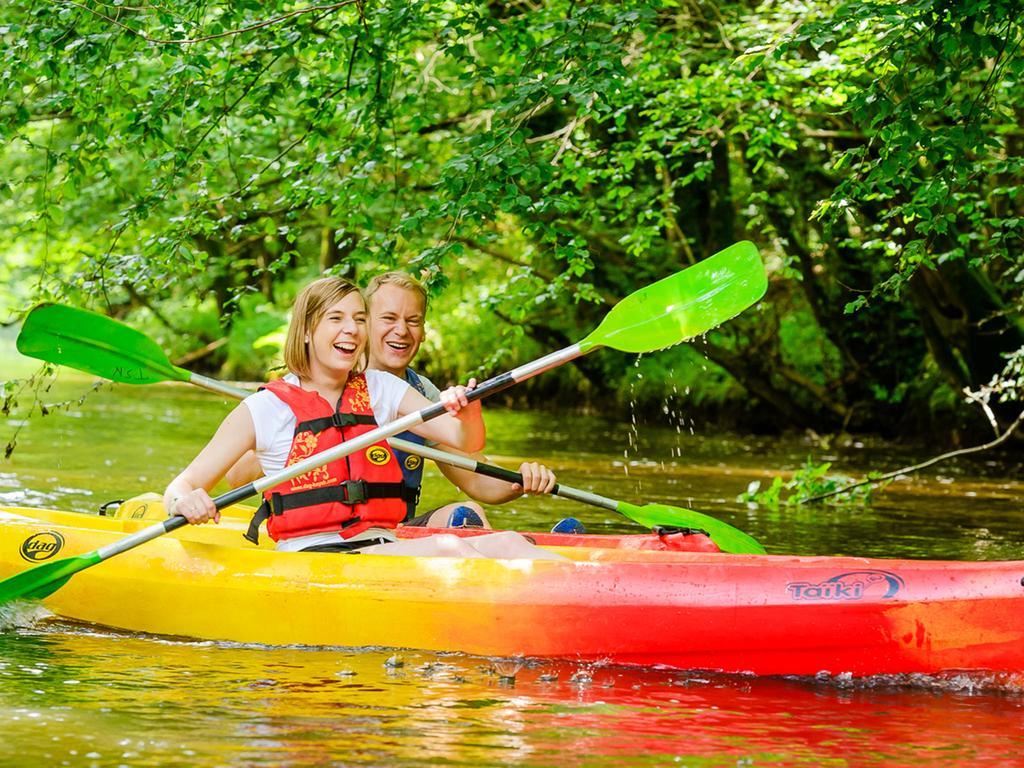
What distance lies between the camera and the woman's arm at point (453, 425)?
418cm

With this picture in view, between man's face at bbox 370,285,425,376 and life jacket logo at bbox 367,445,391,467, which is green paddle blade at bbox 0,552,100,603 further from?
man's face at bbox 370,285,425,376

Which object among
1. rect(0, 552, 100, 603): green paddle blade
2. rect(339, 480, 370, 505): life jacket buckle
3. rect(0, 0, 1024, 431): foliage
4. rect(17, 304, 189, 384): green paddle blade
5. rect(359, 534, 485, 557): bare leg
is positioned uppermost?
rect(0, 0, 1024, 431): foliage

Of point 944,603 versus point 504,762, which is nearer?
point 504,762

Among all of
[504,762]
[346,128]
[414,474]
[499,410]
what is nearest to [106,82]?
[346,128]

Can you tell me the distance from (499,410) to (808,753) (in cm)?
1263

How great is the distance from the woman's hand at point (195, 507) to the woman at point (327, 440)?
0.06 m

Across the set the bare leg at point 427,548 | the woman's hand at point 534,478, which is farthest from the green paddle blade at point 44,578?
the woman's hand at point 534,478

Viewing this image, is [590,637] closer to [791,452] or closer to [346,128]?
[346,128]

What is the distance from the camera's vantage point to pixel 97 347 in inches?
187

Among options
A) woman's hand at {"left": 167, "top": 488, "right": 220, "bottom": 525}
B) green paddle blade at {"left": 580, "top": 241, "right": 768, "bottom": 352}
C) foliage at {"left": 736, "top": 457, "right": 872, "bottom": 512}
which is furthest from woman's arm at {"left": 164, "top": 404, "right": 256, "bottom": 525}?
foliage at {"left": 736, "top": 457, "right": 872, "bottom": 512}

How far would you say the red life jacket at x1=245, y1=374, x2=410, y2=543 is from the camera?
13.3ft

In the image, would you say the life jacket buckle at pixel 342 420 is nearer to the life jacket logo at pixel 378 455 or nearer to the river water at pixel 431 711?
the life jacket logo at pixel 378 455

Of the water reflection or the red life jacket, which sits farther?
the red life jacket

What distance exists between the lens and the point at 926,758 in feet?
9.73
